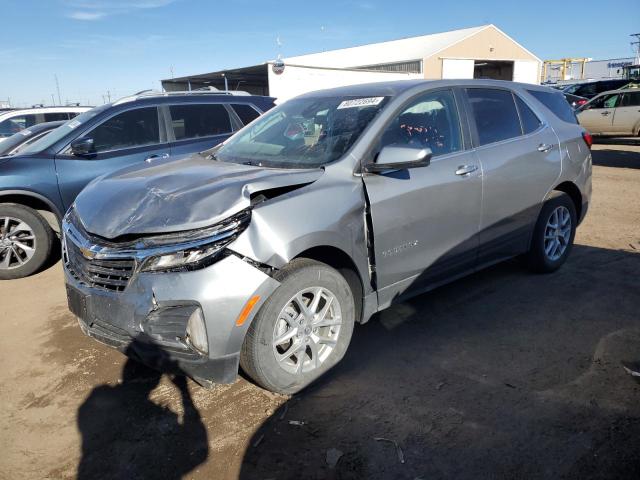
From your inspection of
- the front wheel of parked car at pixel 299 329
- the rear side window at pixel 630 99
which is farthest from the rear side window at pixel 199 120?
the rear side window at pixel 630 99

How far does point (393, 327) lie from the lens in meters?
3.90

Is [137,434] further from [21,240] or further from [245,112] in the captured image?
[245,112]

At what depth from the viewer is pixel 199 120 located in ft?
21.0

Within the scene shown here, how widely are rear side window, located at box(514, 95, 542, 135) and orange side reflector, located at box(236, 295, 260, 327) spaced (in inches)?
123

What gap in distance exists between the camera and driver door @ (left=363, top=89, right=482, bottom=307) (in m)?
3.29

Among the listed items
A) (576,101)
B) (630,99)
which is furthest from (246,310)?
(576,101)

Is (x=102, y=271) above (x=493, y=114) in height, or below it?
below

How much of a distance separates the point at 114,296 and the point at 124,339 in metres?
0.24

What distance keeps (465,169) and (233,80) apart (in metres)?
30.4

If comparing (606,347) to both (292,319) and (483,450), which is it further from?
(292,319)

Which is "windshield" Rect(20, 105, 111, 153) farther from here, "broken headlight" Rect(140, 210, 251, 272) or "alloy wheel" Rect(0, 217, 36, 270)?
"broken headlight" Rect(140, 210, 251, 272)

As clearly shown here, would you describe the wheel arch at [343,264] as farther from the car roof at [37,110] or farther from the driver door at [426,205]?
the car roof at [37,110]

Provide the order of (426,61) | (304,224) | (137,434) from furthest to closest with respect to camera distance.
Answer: (426,61), (304,224), (137,434)

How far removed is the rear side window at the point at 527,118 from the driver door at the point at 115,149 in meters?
3.83
